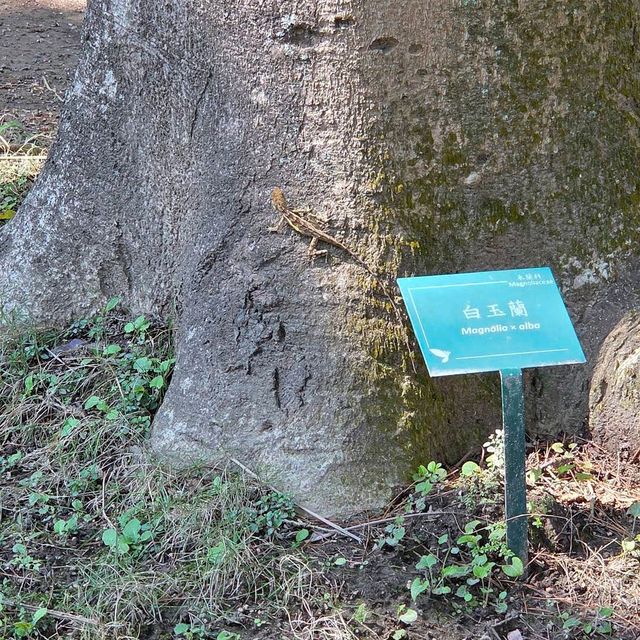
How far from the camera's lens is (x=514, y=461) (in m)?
2.57

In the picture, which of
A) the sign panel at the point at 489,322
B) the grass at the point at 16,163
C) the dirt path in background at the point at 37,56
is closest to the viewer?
the sign panel at the point at 489,322

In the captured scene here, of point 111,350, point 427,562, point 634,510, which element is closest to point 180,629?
point 427,562

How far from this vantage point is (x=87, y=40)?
358cm

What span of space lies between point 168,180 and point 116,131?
0.32m

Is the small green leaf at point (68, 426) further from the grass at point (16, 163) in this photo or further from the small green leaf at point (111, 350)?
the grass at point (16, 163)

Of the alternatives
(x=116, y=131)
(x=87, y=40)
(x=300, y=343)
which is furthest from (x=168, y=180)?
(x=300, y=343)

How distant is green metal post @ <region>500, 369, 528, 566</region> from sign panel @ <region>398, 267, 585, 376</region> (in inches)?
2.6

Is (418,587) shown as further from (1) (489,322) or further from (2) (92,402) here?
(2) (92,402)

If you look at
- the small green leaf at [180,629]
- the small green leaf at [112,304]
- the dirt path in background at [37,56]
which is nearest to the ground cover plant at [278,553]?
the small green leaf at [180,629]

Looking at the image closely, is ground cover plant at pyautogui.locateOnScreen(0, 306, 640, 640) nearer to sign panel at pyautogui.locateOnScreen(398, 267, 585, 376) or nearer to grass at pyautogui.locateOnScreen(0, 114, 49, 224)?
sign panel at pyautogui.locateOnScreen(398, 267, 585, 376)

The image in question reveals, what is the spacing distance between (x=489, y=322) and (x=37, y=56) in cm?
568

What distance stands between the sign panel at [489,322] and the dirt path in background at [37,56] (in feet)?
13.0

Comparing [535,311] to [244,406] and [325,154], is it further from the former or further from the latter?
[244,406]

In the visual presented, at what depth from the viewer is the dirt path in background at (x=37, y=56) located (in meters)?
6.20
